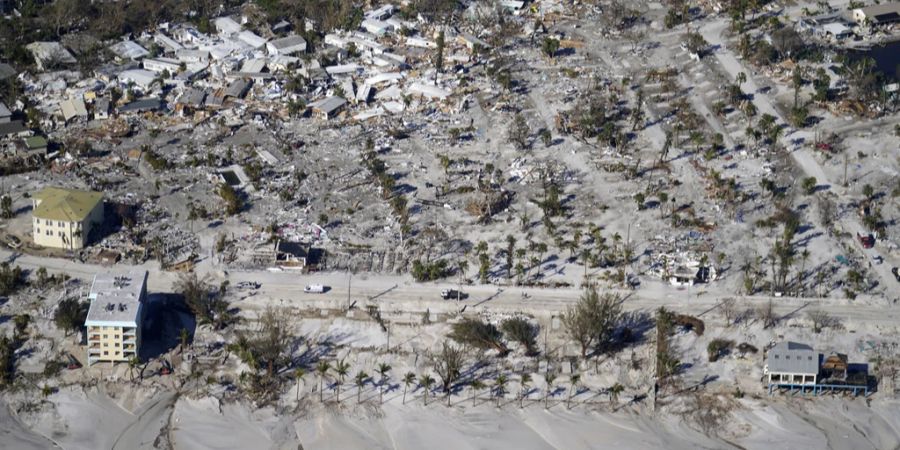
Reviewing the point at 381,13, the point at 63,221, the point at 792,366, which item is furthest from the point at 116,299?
the point at 381,13

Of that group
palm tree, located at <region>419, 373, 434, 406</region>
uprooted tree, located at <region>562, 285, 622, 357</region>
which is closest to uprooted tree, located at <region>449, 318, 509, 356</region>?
palm tree, located at <region>419, 373, 434, 406</region>

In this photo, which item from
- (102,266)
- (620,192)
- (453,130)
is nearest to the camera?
(102,266)

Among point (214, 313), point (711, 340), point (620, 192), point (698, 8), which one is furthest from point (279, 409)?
point (698, 8)

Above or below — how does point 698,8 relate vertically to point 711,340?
above

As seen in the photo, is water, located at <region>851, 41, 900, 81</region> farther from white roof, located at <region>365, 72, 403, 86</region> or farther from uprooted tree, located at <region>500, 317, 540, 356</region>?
uprooted tree, located at <region>500, 317, 540, 356</region>

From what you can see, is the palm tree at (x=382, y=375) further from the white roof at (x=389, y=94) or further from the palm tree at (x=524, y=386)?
the white roof at (x=389, y=94)

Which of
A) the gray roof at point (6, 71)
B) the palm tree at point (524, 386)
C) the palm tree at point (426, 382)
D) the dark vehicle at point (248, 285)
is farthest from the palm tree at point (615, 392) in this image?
the gray roof at point (6, 71)

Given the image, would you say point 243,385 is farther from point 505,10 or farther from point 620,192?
point 505,10
